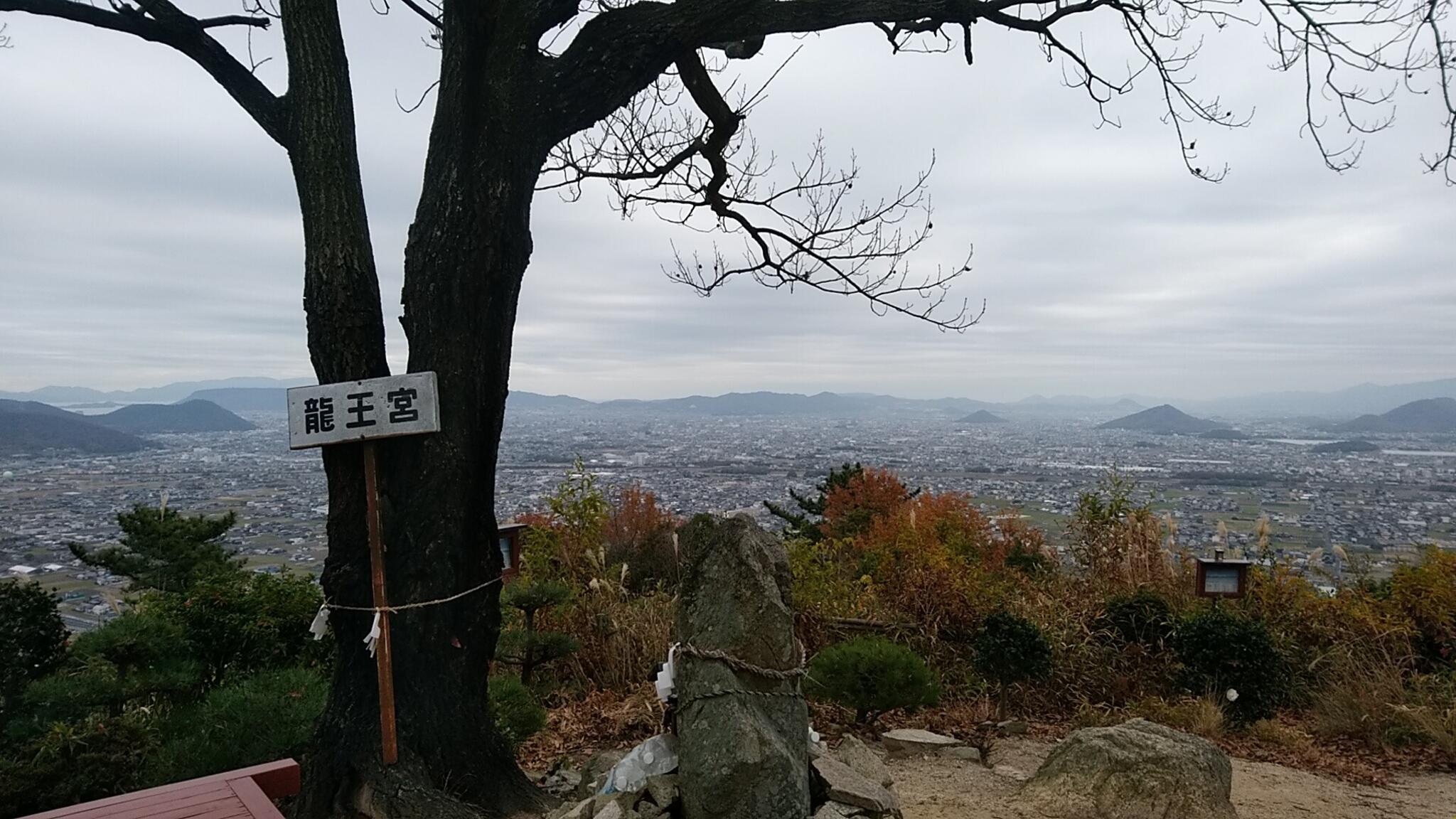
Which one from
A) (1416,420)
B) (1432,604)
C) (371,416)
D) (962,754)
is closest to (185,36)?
(371,416)

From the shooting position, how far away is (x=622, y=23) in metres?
3.76

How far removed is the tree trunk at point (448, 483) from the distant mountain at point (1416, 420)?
2288cm

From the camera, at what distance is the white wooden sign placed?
11.0 ft

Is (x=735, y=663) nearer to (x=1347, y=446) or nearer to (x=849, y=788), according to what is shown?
(x=849, y=788)

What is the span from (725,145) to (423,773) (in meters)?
3.64

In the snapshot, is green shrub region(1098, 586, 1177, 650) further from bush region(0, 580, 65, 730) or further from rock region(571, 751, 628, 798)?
bush region(0, 580, 65, 730)

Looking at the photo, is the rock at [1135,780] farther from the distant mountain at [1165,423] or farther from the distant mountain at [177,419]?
the distant mountain at [1165,423]

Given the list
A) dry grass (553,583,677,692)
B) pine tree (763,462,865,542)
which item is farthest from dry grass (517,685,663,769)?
pine tree (763,462,865,542)

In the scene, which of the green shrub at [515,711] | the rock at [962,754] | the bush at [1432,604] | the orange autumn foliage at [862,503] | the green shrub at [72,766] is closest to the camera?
the green shrub at [72,766]

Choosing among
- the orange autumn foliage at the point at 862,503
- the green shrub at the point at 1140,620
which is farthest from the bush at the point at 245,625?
the green shrub at the point at 1140,620

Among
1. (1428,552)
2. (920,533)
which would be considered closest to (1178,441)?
(1428,552)

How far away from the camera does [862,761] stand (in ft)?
11.5

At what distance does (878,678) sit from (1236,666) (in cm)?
257

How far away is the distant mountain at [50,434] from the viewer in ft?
35.6
